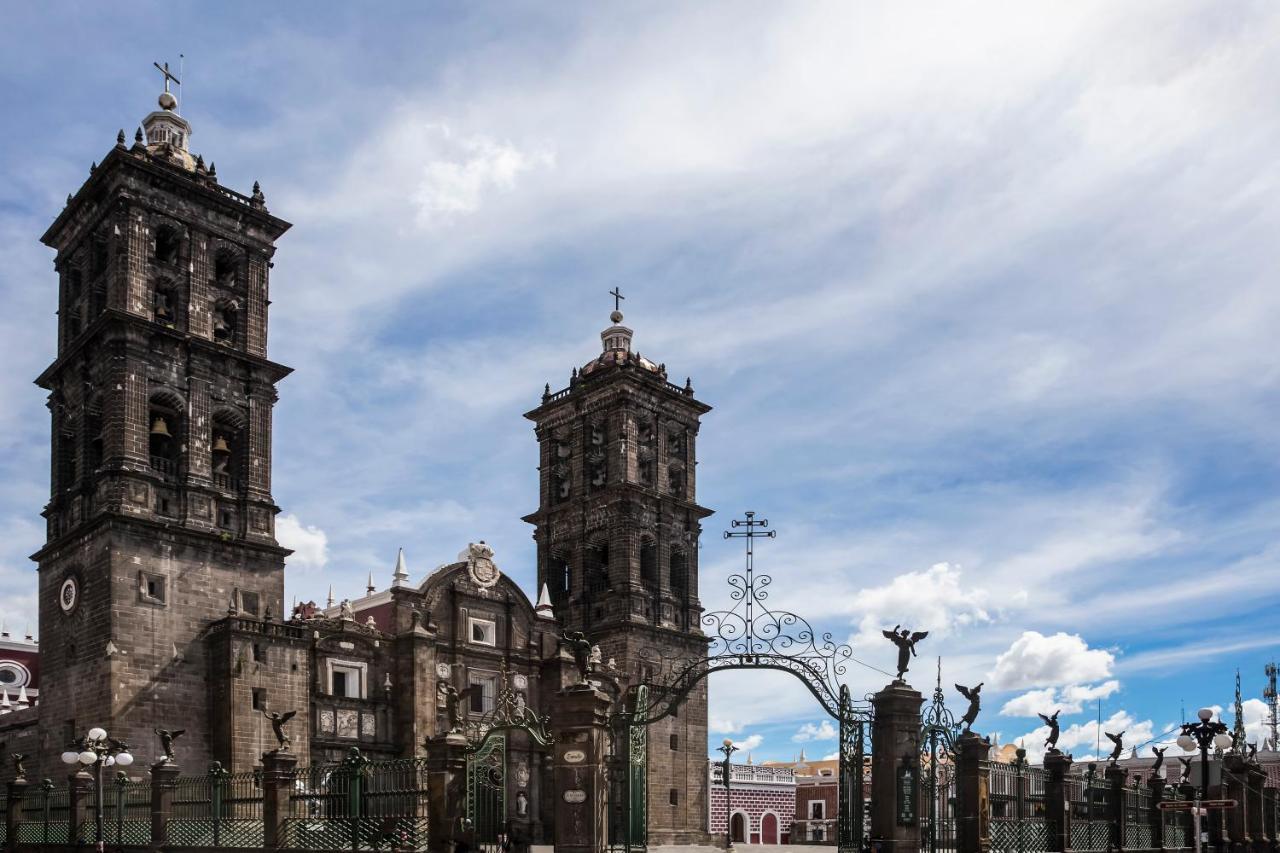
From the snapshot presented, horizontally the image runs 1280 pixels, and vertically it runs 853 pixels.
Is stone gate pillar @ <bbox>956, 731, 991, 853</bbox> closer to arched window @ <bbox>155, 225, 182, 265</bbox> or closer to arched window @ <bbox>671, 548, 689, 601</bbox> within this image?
arched window @ <bbox>155, 225, 182, 265</bbox>

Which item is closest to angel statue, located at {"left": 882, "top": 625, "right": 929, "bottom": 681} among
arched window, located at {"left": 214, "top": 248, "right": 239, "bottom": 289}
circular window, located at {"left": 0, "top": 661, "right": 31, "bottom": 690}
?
arched window, located at {"left": 214, "top": 248, "right": 239, "bottom": 289}

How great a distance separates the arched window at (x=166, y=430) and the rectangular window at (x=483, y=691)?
13.6 meters

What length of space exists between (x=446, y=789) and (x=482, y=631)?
26.6 metres

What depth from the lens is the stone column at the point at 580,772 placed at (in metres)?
23.9

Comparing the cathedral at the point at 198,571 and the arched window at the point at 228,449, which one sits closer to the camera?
the cathedral at the point at 198,571

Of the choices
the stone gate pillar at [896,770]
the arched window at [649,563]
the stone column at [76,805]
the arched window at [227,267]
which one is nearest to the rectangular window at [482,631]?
the arched window at [649,563]

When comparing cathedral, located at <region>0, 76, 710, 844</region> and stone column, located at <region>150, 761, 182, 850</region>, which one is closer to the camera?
stone column, located at <region>150, 761, 182, 850</region>

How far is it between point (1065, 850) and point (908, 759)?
5265mm

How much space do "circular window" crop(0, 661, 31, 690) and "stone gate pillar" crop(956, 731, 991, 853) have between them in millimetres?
51265

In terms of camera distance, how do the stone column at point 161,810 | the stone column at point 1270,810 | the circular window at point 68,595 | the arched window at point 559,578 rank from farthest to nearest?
1. the arched window at point 559,578
2. the stone column at point 1270,810
3. the circular window at point 68,595
4. the stone column at point 161,810

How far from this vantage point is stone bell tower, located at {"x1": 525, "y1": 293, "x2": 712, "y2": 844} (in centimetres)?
5281

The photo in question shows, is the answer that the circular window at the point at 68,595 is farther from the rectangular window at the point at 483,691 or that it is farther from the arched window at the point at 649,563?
the arched window at the point at 649,563

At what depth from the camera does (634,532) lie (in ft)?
178

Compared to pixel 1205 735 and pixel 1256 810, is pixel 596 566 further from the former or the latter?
pixel 1205 735
